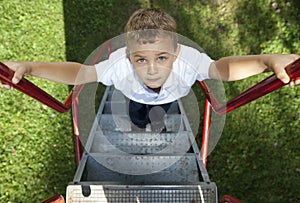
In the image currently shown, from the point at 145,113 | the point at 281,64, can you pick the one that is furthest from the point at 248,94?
the point at 145,113

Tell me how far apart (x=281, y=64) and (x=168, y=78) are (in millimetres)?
987

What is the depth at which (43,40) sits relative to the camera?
4.59 m

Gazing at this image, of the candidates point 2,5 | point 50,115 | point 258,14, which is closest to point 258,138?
point 258,14

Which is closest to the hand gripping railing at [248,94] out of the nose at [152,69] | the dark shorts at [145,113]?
the dark shorts at [145,113]

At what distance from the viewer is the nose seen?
2.30 m

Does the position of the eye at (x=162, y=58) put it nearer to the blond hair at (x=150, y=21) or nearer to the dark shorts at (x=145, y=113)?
the blond hair at (x=150, y=21)

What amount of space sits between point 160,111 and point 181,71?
0.63 metres

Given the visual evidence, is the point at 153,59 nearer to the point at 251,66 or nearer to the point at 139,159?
the point at 251,66

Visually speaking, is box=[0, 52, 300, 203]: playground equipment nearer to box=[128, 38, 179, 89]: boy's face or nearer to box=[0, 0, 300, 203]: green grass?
box=[128, 38, 179, 89]: boy's face

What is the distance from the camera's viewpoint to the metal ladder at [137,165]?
99.4 inches

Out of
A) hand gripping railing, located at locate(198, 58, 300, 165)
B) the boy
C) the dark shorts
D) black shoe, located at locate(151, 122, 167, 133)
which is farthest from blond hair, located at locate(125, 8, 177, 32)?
black shoe, located at locate(151, 122, 167, 133)

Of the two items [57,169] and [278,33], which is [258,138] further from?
[57,169]

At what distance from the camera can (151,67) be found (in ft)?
7.61

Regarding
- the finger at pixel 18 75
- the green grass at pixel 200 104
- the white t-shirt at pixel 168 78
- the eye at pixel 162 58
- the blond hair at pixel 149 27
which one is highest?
the blond hair at pixel 149 27
